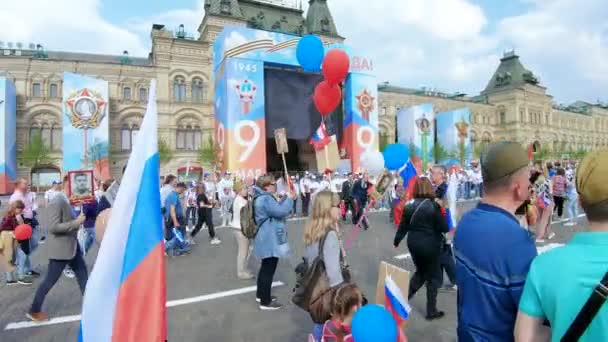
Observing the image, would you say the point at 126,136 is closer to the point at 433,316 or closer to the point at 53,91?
the point at 53,91

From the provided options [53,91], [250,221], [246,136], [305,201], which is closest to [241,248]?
[250,221]

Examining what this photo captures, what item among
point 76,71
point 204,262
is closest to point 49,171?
point 76,71

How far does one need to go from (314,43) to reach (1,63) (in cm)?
3226

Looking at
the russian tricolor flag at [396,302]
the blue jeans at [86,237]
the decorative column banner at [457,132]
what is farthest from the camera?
the decorative column banner at [457,132]

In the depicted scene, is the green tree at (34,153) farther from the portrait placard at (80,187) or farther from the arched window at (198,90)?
the portrait placard at (80,187)

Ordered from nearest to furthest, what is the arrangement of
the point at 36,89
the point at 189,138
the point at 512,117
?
1. the point at 36,89
2. the point at 189,138
3. the point at 512,117

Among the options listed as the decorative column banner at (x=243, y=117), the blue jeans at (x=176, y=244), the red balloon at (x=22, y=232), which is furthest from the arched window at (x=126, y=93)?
the red balloon at (x=22, y=232)

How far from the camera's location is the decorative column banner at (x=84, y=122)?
28.0m

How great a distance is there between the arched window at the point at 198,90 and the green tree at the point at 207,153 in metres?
3.80

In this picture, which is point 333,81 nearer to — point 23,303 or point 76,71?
point 23,303

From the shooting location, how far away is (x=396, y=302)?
8.19 ft

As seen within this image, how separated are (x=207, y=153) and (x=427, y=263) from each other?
98.4 feet

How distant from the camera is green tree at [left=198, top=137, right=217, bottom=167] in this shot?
32.2m

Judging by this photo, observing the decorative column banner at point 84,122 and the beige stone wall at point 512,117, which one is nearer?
the decorative column banner at point 84,122
